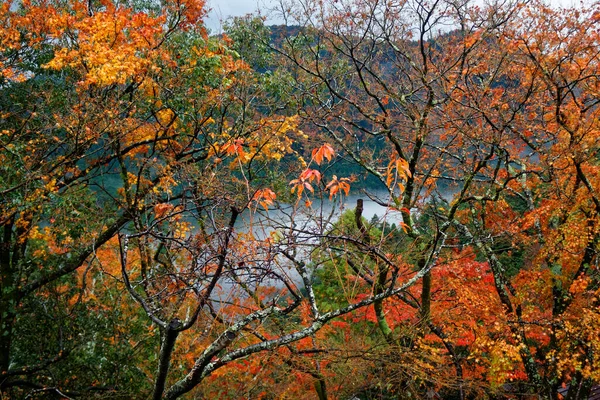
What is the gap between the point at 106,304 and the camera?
27.9ft

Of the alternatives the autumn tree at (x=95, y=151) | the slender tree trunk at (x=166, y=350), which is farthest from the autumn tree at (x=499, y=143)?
the slender tree trunk at (x=166, y=350)

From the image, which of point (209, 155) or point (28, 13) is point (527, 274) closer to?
point (209, 155)

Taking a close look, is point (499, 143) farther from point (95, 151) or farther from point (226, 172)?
point (95, 151)

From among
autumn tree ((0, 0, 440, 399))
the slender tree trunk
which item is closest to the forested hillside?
autumn tree ((0, 0, 440, 399))

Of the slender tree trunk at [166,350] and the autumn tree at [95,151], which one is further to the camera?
the autumn tree at [95,151]

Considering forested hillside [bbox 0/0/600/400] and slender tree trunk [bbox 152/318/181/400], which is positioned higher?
forested hillside [bbox 0/0/600/400]

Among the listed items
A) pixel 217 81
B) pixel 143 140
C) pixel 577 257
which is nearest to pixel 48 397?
pixel 143 140

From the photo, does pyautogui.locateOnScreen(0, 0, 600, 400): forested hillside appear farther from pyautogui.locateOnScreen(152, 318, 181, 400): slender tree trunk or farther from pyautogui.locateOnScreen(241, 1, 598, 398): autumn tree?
pyautogui.locateOnScreen(152, 318, 181, 400): slender tree trunk

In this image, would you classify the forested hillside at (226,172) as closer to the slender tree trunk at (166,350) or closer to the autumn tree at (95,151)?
the autumn tree at (95,151)

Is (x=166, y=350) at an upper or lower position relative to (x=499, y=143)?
lower

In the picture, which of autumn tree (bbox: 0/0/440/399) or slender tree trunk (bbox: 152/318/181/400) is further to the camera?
autumn tree (bbox: 0/0/440/399)

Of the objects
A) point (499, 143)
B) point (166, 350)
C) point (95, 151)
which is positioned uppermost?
point (95, 151)

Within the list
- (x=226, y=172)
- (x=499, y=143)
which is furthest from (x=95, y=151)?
(x=499, y=143)

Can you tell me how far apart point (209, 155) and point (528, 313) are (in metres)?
7.11
